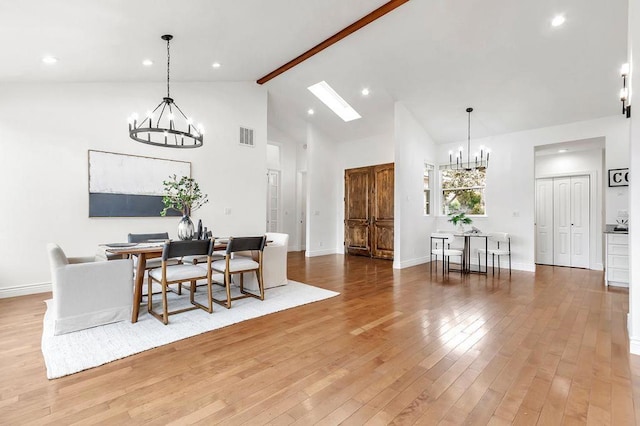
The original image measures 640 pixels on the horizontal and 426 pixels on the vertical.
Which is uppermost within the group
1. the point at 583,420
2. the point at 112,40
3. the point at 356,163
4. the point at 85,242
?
the point at 112,40

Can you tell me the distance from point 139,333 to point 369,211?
240 inches

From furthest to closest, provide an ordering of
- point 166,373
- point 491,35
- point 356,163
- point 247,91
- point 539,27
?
point 356,163, point 247,91, point 491,35, point 539,27, point 166,373

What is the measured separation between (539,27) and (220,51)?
Result: 169 inches

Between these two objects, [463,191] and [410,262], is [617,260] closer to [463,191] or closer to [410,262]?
[463,191]

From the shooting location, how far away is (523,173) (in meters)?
6.30

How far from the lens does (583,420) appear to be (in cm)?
171

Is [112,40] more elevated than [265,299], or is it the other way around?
[112,40]

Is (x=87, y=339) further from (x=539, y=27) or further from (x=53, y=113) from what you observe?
(x=539, y=27)

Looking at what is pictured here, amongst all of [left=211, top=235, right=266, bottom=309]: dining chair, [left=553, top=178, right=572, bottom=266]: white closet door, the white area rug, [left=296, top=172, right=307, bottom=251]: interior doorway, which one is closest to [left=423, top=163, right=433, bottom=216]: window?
[left=553, top=178, right=572, bottom=266]: white closet door

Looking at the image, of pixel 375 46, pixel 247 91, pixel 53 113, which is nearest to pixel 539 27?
pixel 375 46

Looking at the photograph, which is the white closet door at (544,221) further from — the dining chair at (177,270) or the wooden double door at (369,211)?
the dining chair at (177,270)

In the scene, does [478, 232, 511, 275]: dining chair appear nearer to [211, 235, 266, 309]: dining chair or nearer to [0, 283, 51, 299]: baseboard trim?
[211, 235, 266, 309]: dining chair

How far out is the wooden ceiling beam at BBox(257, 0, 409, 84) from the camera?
13.2ft

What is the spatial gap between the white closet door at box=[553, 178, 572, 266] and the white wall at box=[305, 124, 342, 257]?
17.0ft
